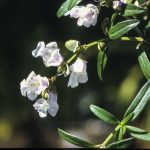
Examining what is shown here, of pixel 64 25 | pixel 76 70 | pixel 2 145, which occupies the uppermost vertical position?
pixel 76 70

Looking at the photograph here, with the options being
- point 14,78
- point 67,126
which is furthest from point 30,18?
point 67,126

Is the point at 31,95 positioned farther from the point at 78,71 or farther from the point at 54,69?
the point at 54,69

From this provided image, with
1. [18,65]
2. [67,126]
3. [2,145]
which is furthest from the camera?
[2,145]

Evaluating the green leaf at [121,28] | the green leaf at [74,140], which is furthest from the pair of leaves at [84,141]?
the green leaf at [121,28]

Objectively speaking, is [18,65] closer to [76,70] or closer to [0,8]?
[0,8]

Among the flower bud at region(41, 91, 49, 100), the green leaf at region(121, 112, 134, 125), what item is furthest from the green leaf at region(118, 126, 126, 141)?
the flower bud at region(41, 91, 49, 100)

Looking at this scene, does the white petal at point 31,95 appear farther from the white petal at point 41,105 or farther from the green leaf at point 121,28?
Answer: the green leaf at point 121,28

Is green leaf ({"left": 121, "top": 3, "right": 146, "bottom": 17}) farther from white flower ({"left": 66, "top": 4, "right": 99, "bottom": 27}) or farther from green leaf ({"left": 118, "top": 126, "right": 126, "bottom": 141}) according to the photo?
green leaf ({"left": 118, "top": 126, "right": 126, "bottom": 141})
